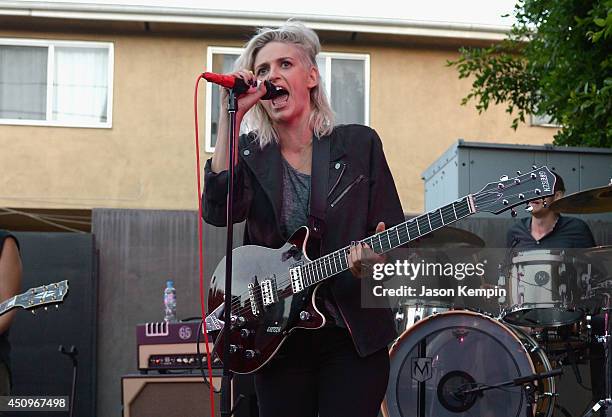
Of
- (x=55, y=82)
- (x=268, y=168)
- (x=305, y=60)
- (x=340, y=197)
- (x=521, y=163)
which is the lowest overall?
(x=340, y=197)

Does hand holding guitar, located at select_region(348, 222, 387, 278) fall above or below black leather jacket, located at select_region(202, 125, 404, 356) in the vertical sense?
below

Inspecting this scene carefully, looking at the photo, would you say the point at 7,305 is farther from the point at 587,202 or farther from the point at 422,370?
the point at 587,202

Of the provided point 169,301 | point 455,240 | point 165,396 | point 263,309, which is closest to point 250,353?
point 263,309

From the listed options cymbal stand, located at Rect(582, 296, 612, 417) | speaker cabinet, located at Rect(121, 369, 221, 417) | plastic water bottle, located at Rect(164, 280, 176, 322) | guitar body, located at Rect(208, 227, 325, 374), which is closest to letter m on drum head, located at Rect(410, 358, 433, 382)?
cymbal stand, located at Rect(582, 296, 612, 417)

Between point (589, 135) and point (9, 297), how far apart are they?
4.79 m

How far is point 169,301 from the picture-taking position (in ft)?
26.8

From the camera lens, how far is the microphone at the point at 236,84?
2972 millimetres

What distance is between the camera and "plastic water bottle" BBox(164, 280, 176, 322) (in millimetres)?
8133

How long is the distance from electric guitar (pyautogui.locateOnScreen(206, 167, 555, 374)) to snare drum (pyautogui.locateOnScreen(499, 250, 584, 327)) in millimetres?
2285

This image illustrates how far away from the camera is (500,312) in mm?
5516

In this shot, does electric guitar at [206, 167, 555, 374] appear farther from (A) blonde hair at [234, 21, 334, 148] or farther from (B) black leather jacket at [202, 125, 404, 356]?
(A) blonde hair at [234, 21, 334, 148]

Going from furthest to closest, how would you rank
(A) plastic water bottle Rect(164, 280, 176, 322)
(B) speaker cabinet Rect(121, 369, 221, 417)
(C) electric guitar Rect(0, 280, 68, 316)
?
(A) plastic water bottle Rect(164, 280, 176, 322) → (B) speaker cabinet Rect(121, 369, 221, 417) → (C) electric guitar Rect(0, 280, 68, 316)

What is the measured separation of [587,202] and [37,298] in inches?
118

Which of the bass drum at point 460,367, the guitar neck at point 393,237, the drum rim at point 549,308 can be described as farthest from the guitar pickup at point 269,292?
the drum rim at point 549,308
